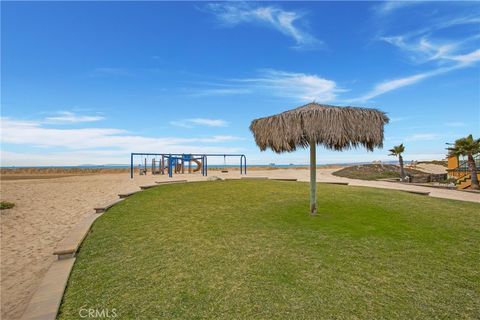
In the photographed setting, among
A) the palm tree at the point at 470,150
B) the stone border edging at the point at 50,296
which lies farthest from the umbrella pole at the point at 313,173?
the palm tree at the point at 470,150

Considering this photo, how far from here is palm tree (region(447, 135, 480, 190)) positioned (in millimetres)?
18406

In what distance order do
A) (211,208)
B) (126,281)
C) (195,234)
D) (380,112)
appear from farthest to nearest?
1. (211,208)
2. (380,112)
3. (195,234)
4. (126,281)

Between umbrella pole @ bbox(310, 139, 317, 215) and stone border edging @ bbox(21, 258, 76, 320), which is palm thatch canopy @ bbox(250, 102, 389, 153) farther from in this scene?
stone border edging @ bbox(21, 258, 76, 320)

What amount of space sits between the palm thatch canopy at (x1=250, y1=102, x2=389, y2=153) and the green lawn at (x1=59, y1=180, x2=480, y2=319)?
6.90ft

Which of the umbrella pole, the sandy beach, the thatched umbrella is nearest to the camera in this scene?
the sandy beach

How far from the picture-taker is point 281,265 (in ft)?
13.9

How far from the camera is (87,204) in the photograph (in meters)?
11.9

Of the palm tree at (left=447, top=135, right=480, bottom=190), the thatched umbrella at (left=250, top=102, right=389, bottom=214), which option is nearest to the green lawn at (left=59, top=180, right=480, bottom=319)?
the thatched umbrella at (left=250, top=102, right=389, bottom=214)

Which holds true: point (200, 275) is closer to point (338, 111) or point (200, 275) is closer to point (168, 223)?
point (168, 223)

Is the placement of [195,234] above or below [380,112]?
below

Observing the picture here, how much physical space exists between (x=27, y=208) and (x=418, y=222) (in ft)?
50.1

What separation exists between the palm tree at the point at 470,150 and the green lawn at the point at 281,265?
1450cm

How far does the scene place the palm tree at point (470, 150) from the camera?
18.4 m

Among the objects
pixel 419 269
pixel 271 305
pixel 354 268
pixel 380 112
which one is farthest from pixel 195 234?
pixel 380 112
